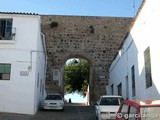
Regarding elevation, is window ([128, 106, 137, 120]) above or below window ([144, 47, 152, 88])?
below

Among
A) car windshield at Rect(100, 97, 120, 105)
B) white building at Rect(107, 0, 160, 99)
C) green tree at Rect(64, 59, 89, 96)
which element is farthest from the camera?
green tree at Rect(64, 59, 89, 96)

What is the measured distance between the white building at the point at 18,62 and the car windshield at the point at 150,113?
11.6 m

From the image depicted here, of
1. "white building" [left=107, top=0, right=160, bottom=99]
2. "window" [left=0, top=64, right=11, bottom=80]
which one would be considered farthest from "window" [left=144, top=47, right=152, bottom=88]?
"window" [left=0, top=64, right=11, bottom=80]

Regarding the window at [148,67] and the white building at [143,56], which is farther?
the window at [148,67]

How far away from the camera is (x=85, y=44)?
1232 inches

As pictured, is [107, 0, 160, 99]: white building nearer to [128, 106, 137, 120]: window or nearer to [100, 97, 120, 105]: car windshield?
[100, 97, 120, 105]: car windshield

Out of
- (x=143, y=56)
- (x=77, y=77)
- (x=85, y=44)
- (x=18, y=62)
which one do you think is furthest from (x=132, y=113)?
(x=77, y=77)

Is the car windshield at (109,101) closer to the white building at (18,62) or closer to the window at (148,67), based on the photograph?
the window at (148,67)

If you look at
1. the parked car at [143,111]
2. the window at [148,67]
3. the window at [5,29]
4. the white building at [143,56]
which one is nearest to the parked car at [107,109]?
the white building at [143,56]

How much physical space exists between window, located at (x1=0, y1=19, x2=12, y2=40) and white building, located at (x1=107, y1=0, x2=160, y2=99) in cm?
764

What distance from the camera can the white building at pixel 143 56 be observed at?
1336 centimetres

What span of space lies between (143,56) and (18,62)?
24.3ft

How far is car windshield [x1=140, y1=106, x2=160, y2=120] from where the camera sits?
6621 millimetres

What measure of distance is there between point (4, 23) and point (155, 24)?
9.73 metres
